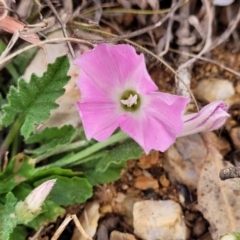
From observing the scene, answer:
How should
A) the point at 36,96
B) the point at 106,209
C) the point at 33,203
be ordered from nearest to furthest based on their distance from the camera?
the point at 33,203 < the point at 36,96 < the point at 106,209

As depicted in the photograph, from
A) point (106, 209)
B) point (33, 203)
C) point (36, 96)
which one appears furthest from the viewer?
point (106, 209)

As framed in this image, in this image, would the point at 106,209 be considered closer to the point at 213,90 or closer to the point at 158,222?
the point at 158,222

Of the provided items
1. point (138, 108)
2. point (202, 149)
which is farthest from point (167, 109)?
point (202, 149)

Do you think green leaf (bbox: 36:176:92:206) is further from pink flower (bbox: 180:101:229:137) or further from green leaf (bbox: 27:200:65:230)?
pink flower (bbox: 180:101:229:137)

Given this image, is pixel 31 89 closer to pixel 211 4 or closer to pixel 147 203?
pixel 147 203

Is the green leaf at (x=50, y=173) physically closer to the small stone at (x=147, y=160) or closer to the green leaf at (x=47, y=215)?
the green leaf at (x=47, y=215)

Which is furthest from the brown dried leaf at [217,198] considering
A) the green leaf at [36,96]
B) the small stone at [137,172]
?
the green leaf at [36,96]

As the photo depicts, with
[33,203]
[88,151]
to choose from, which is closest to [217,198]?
[88,151]
